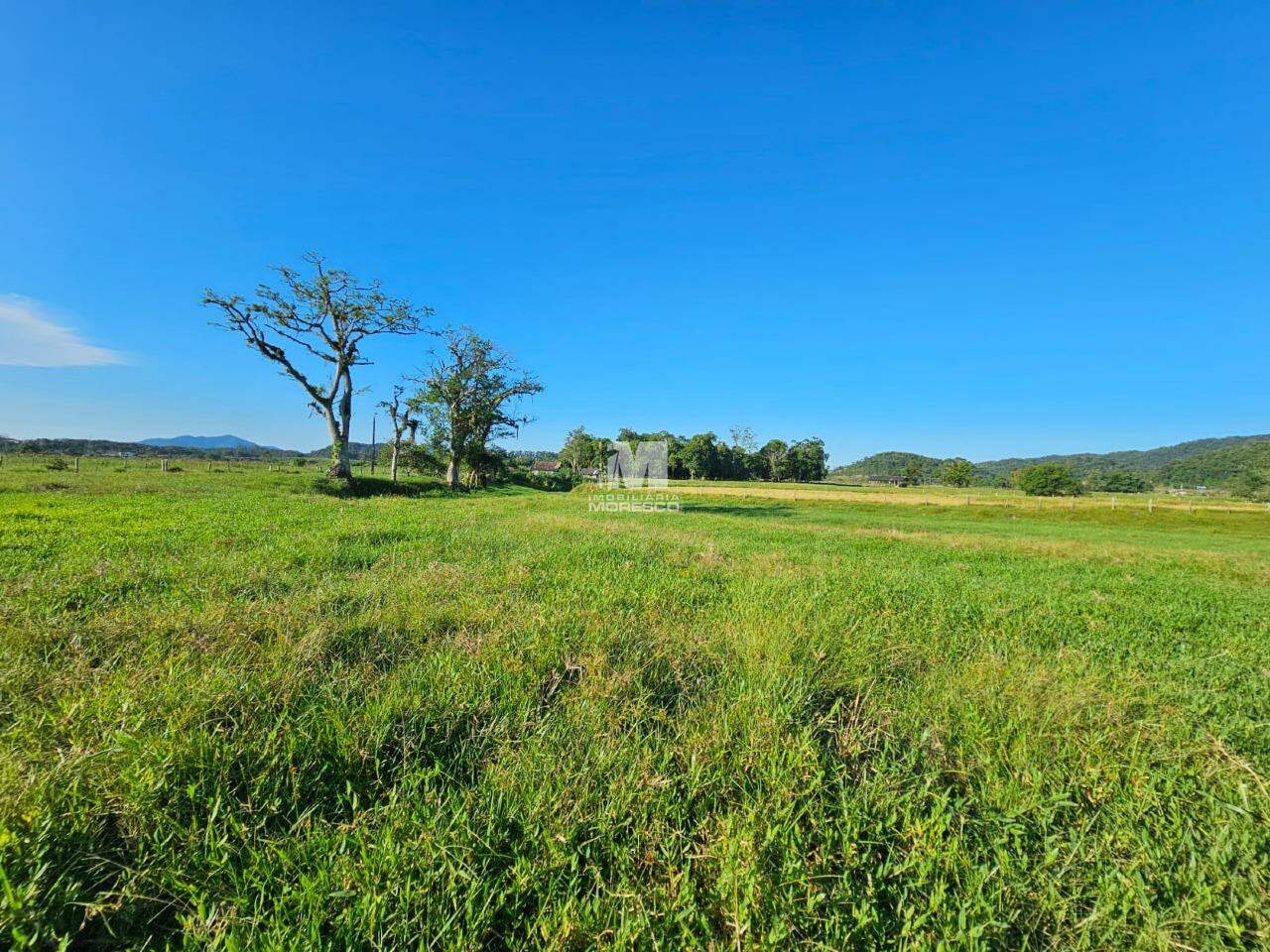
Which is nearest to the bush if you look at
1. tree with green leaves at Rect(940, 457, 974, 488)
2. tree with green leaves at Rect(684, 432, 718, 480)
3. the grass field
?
tree with green leaves at Rect(940, 457, 974, 488)

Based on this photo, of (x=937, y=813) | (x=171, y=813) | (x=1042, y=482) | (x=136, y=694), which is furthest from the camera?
(x=1042, y=482)

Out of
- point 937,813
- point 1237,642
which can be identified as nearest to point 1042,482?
point 1237,642

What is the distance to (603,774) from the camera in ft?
7.28

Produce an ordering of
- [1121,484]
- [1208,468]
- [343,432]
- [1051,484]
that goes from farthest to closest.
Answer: [1208,468], [1121,484], [1051,484], [343,432]

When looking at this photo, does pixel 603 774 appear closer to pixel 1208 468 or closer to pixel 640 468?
pixel 640 468

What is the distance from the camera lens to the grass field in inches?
63.5

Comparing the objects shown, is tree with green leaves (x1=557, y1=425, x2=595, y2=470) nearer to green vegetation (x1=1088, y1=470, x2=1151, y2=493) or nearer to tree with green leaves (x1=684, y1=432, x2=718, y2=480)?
tree with green leaves (x1=684, y1=432, x2=718, y2=480)

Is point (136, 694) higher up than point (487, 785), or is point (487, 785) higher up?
point (136, 694)

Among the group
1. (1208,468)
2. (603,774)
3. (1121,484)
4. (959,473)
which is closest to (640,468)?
(603,774)

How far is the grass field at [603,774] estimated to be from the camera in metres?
1.61

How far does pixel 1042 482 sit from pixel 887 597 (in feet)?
364

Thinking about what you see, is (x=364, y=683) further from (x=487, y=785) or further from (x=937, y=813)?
(x=937, y=813)

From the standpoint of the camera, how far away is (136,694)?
2.49 metres

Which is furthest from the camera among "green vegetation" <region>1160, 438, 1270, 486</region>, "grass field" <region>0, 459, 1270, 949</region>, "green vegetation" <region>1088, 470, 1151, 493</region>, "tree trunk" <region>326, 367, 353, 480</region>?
"green vegetation" <region>1160, 438, 1270, 486</region>
